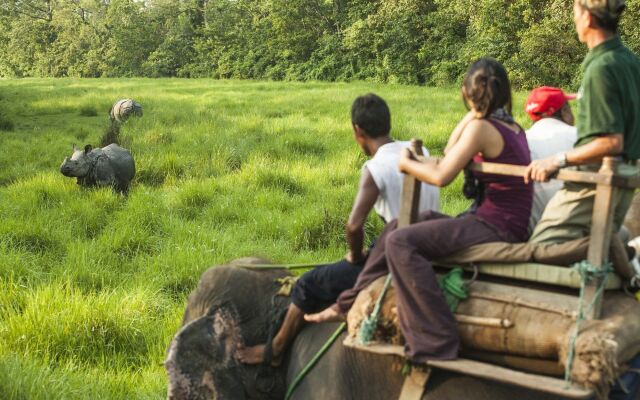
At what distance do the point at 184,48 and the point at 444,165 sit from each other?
41483mm

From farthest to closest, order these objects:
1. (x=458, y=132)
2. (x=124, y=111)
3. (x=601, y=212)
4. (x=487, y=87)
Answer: (x=124, y=111) → (x=458, y=132) → (x=487, y=87) → (x=601, y=212)

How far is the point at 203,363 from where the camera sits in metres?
3.14

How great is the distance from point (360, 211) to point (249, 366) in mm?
899

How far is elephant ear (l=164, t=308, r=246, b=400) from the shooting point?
309 centimetres

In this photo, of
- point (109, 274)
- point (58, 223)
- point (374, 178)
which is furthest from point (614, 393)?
point (58, 223)

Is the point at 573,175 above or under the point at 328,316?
above

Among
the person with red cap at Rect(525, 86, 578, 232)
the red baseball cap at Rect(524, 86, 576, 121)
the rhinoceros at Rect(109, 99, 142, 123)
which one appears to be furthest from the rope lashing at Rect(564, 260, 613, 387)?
the rhinoceros at Rect(109, 99, 142, 123)

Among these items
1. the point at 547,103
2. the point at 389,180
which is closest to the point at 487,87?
the point at 389,180

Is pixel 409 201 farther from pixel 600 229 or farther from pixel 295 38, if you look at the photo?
pixel 295 38

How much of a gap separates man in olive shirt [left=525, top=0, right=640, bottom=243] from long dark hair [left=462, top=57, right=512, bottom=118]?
0.92 ft

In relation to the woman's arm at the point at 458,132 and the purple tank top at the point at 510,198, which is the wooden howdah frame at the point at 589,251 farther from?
the woman's arm at the point at 458,132

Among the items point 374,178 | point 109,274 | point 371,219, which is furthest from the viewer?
point 371,219

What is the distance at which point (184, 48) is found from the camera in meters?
42.2

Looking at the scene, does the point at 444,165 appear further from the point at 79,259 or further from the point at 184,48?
the point at 184,48
